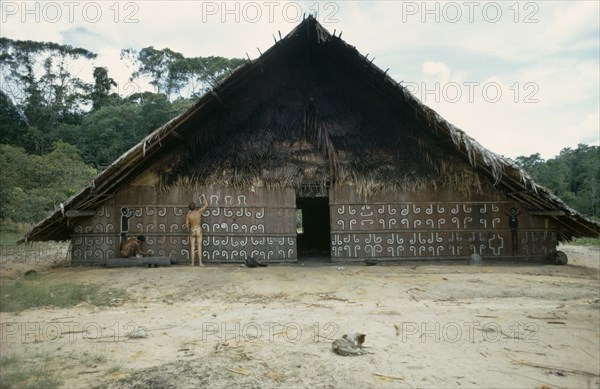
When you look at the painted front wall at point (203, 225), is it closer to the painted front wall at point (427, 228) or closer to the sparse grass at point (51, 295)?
the painted front wall at point (427, 228)

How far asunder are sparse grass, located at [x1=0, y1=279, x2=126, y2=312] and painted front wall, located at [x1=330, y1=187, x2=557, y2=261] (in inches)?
183

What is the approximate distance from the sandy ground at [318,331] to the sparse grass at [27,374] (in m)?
0.08

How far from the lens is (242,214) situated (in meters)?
8.38

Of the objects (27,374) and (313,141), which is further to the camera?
(313,141)

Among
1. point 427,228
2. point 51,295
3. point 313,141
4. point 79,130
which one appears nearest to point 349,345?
point 51,295

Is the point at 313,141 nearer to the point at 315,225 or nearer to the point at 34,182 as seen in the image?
the point at 315,225

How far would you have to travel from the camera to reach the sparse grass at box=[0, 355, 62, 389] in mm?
2678

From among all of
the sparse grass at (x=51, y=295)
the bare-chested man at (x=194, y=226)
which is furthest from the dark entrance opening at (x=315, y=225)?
the sparse grass at (x=51, y=295)

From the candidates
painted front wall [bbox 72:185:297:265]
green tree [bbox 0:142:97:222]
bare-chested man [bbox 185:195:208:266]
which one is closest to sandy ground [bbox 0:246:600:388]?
bare-chested man [bbox 185:195:208:266]

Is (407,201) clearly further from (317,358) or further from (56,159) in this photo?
(56,159)

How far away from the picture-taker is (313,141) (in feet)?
28.7

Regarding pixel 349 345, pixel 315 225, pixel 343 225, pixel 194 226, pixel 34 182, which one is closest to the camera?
pixel 349 345

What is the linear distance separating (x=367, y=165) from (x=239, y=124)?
3129 millimetres

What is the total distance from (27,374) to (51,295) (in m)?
2.99
